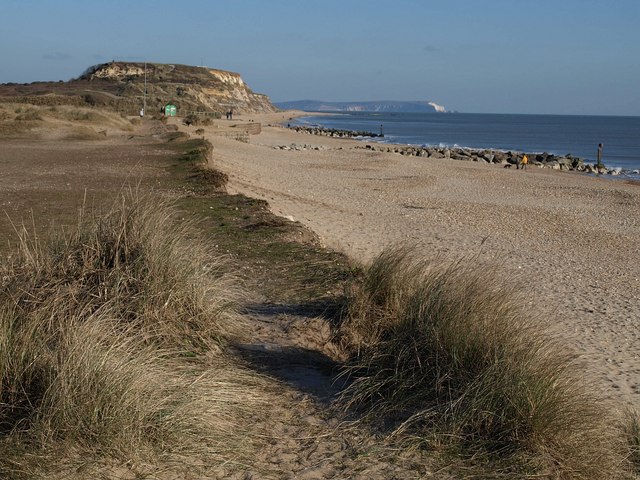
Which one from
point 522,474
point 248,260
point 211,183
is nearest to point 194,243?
point 248,260

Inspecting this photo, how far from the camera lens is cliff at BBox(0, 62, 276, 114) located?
64.2m

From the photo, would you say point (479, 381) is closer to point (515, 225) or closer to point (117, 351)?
point (117, 351)

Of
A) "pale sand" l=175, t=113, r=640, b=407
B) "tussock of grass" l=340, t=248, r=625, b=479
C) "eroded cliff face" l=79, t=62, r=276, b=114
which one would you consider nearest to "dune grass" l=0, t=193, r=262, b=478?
"tussock of grass" l=340, t=248, r=625, b=479

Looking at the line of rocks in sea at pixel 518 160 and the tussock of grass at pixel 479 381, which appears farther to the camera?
the line of rocks in sea at pixel 518 160

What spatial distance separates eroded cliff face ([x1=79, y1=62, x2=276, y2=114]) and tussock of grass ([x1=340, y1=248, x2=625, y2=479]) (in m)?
67.1

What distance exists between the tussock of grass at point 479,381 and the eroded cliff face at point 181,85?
6711 cm

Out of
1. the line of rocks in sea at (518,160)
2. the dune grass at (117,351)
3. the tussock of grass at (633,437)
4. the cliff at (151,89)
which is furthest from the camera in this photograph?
the cliff at (151,89)

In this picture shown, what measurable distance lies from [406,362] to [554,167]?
39.7 meters

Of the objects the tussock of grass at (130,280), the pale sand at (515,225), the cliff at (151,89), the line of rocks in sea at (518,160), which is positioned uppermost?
the cliff at (151,89)

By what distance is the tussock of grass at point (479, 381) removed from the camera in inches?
165

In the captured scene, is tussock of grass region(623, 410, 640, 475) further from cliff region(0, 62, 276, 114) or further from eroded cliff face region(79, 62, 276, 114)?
eroded cliff face region(79, 62, 276, 114)

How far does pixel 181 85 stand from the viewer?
3716 inches

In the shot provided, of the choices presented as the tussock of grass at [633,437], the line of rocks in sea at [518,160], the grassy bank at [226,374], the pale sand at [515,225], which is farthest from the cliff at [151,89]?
the tussock of grass at [633,437]

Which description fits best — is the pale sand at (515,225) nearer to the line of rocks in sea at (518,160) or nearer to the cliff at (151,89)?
A: the line of rocks in sea at (518,160)
